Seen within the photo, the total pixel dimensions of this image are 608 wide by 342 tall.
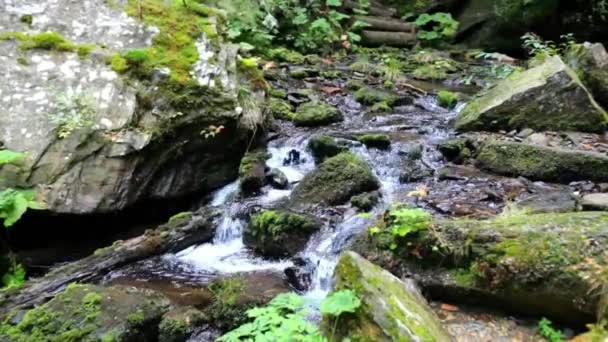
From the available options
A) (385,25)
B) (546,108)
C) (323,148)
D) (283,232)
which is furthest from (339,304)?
(385,25)

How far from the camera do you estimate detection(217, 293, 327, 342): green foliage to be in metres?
2.65

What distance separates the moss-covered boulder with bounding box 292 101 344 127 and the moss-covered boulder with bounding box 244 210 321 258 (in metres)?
2.93

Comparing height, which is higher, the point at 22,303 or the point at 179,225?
the point at 179,225

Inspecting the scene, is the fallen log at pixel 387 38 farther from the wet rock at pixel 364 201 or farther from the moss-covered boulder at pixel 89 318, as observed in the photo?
the moss-covered boulder at pixel 89 318

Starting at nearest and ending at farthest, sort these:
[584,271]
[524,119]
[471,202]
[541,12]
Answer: [584,271], [471,202], [524,119], [541,12]

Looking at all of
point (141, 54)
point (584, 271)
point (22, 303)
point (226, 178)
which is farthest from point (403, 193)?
point (22, 303)

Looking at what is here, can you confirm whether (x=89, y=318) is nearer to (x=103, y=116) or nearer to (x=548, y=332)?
(x=103, y=116)

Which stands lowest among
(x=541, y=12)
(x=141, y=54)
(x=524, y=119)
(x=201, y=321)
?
(x=201, y=321)

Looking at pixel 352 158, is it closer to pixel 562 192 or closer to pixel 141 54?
pixel 562 192

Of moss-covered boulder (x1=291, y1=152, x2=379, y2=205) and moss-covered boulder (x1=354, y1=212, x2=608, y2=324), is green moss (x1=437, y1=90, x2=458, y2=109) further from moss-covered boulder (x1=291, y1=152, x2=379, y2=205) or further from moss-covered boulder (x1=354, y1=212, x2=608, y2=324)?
moss-covered boulder (x1=354, y1=212, x2=608, y2=324)

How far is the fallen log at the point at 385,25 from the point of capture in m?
15.8

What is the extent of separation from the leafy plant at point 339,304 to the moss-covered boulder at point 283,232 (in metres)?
1.97

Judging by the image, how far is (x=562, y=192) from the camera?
504cm

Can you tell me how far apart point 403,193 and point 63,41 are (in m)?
4.21
